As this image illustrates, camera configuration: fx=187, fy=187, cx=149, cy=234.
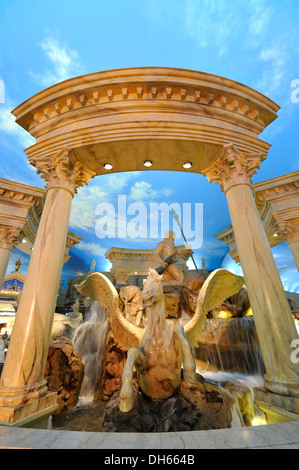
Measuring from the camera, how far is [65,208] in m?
4.08

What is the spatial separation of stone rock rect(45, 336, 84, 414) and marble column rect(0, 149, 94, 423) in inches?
86.5

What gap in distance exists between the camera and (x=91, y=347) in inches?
266

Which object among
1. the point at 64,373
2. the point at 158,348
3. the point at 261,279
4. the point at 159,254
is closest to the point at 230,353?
the point at 261,279

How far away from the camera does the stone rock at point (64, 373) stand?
4738 mm

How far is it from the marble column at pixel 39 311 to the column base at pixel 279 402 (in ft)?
10.9

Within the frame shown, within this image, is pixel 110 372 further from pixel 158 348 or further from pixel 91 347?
pixel 158 348

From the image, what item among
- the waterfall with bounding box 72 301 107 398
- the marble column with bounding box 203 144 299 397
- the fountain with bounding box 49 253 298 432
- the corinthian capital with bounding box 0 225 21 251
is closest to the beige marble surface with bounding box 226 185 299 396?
the marble column with bounding box 203 144 299 397

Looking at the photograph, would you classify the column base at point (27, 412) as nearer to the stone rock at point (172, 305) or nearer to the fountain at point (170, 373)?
the fountain at point (170, 373)

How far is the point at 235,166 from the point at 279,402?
434 cm

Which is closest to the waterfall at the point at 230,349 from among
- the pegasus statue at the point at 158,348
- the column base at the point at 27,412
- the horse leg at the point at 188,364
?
the pegasus statue at the point at 158,348

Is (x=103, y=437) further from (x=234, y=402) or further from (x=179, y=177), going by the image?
(x=179, y=177)

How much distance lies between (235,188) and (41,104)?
204 inches

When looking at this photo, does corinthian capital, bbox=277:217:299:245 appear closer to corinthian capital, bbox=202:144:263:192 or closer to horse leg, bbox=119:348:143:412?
corinthian capital, bbox=202:144:263:192
